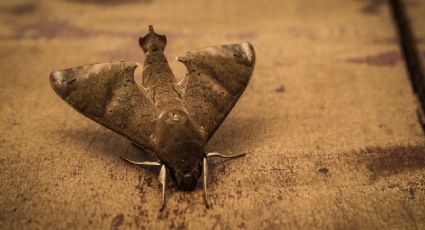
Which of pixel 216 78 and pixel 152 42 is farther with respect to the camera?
pixel 152 42

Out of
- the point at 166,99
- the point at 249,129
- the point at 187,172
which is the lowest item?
the point at 249,129

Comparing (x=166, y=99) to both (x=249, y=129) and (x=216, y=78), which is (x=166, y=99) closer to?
(x=216, y=78)

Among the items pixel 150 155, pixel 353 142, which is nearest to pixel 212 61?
pixel 150 155

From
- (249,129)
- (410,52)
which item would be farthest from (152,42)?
(410,52)

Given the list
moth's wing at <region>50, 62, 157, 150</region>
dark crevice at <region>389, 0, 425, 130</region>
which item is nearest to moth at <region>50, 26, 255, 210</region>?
moth's wing at <region>50, 62, 157, 150</region>

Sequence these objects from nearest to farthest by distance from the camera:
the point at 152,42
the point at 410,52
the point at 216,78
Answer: the point at 216,78 < the point at 152,42 < the point at 410,52

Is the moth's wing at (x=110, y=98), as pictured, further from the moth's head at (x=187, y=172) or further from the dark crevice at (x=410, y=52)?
the dark crevice at (x=410, y=52)

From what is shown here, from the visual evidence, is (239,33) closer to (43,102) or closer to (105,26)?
(105,26)
